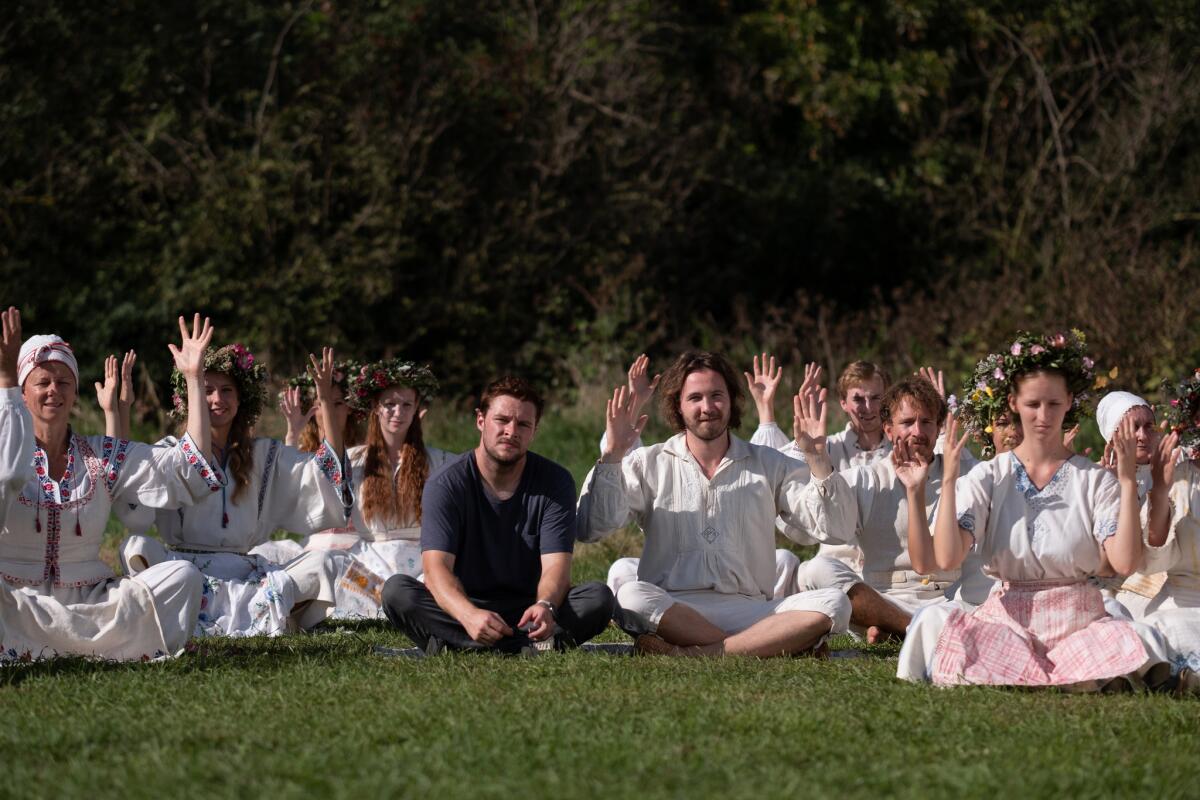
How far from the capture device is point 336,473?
28.7ft

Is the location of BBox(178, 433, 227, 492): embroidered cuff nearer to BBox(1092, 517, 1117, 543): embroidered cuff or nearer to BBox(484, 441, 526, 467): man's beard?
BBox(484, 441, 526, 467): man's beard

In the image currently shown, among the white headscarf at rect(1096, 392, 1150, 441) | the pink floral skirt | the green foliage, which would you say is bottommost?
the pink floral skirt

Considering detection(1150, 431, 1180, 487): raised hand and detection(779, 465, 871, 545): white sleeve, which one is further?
detection(779, 465, 871, 545): white sleeve

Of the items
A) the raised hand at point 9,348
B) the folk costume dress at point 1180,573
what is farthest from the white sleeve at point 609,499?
the raised hand at point 9,348

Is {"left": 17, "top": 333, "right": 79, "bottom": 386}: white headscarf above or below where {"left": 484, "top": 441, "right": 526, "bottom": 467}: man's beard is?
above

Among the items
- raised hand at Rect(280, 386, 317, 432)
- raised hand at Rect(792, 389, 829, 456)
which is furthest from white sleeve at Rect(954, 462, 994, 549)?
raised hand at Rect(280, 386, 317, 432)

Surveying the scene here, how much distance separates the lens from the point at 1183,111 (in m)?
18.4

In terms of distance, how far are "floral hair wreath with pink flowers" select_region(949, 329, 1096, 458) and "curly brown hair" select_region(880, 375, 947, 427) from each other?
3.87 feet

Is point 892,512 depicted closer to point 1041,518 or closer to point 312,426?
point 1041,518

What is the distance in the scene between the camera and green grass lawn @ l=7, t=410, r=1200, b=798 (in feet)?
15.0

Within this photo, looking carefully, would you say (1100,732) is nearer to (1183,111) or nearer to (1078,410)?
(1078,410)

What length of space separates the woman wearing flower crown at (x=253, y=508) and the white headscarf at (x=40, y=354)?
1406 millimetres

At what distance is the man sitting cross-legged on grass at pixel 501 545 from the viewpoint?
23.5 feet

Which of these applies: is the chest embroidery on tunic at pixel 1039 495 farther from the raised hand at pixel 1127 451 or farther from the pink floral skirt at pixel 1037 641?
the raised hand at pixel 1127 451
